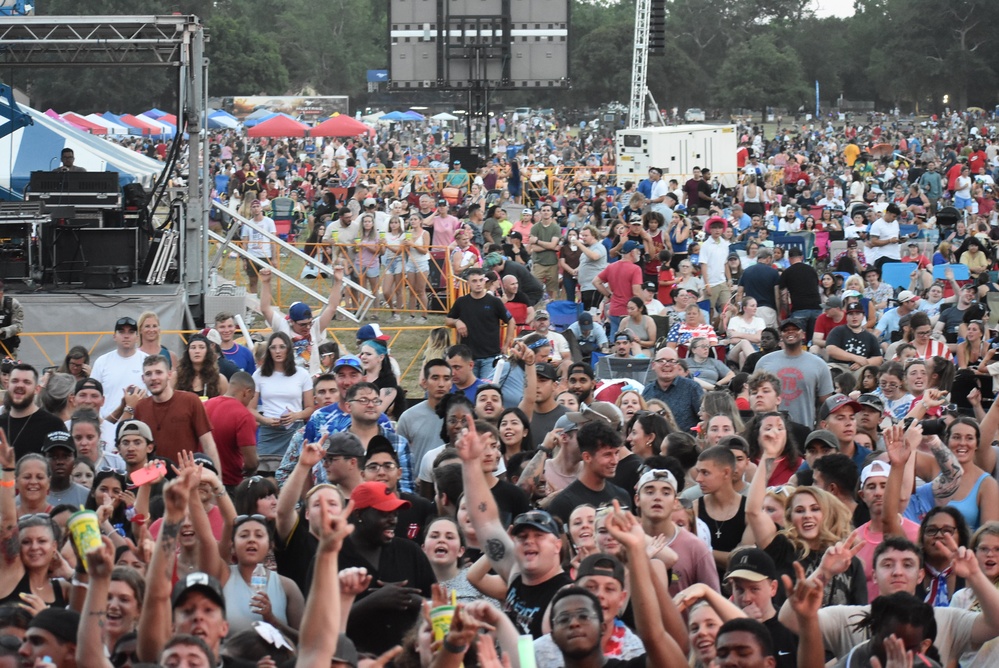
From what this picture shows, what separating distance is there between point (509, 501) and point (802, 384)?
4.17 meters

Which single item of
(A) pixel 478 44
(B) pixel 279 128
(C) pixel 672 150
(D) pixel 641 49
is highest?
(D) pixel 641 49

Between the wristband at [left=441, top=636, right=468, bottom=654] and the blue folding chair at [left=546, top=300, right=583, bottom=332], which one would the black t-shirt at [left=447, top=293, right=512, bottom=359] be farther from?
the wristband at [left=441, top=636, right=468, bottom=654]

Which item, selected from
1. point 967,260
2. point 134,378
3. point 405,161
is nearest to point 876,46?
point 405,161

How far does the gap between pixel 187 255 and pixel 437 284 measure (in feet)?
14.0

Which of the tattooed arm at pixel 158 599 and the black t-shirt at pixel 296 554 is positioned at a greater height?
the tattooed arm at pixel 158 599

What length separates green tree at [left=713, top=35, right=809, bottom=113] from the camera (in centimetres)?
8819

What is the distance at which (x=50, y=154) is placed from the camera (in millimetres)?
23812

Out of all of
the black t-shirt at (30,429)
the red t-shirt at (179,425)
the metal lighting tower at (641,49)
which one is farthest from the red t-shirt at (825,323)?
the metal lighting tower at (641,49)

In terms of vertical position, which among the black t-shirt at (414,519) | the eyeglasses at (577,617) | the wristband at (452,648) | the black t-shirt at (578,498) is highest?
the wristband at (452,648)

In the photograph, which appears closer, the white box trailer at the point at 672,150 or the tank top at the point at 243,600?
the tank top at the point at 243,600

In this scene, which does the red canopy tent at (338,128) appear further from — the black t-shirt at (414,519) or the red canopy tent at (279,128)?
the black t-shirt at (414,519)

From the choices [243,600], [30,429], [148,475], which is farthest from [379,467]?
[30,429]

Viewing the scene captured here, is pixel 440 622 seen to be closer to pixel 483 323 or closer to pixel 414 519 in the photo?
pixel 414 519

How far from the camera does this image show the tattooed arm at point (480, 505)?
620 centimetres
